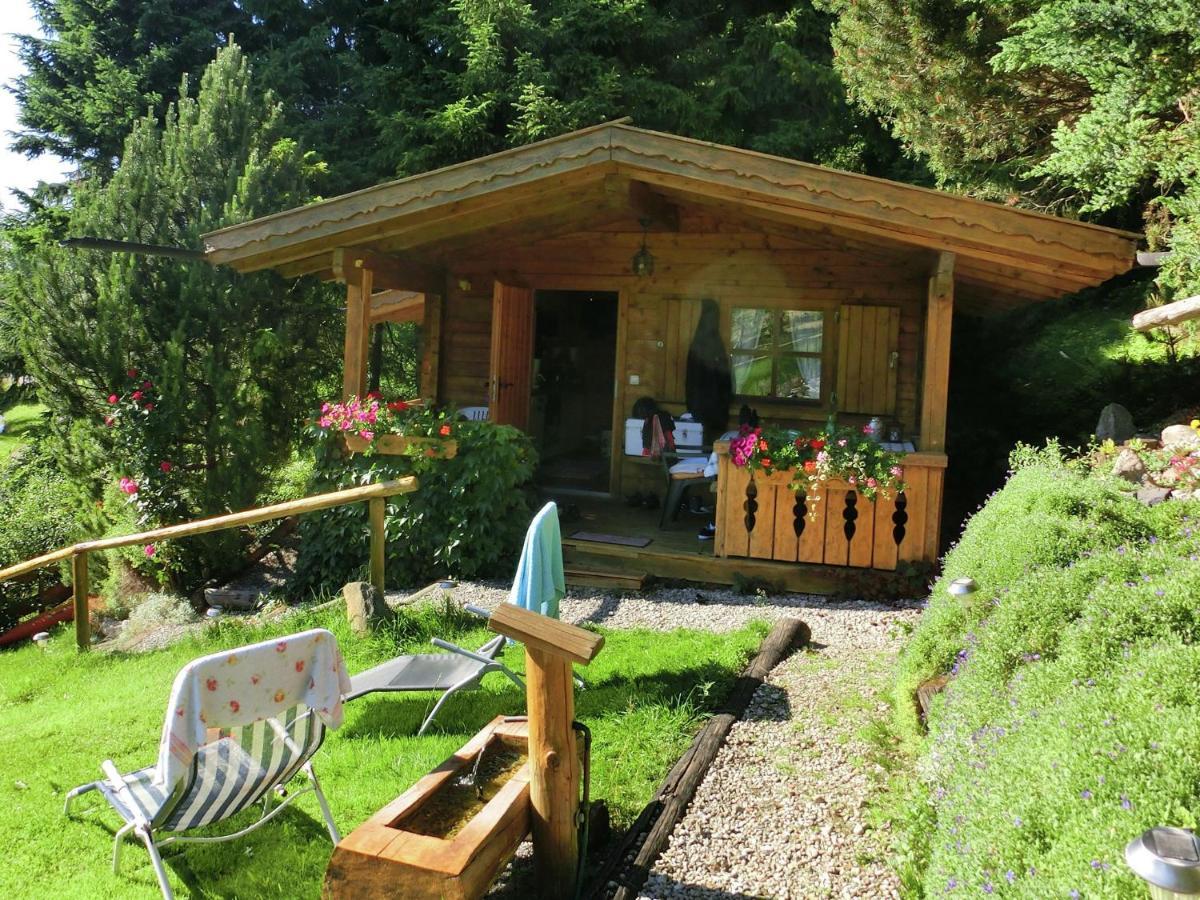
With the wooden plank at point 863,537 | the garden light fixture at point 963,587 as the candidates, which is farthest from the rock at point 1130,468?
the garden light fixture at point 963,587

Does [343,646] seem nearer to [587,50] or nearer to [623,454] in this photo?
[623,454]

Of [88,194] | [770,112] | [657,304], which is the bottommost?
[657,304]

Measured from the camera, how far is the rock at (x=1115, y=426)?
27.0 feet

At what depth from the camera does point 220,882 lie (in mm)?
3170

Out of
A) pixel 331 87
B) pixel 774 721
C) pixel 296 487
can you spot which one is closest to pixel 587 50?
pixel 331 87

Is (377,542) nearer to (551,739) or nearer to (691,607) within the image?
(691,607)

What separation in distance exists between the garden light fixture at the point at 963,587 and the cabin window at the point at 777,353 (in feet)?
17.2

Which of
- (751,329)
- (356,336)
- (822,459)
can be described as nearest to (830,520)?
(822,459)

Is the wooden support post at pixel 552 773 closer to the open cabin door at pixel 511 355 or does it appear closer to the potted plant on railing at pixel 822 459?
the potted plant on railing at pixel 822 459

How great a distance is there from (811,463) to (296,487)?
7.99 metres

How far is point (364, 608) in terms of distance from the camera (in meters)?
5.76

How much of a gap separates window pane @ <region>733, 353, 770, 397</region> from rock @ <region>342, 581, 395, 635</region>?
4582 millimetres

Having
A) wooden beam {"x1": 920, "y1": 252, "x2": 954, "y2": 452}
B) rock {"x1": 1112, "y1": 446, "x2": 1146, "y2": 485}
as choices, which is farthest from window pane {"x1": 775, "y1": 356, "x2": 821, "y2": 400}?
rock {"x1": 1112, "y1": 446, "x2": 1146, "y2": 485}

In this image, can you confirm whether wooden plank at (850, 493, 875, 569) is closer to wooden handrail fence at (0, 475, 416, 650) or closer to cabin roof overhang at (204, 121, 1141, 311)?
cabin roof overhang at (204, 121, 1141, 311)
